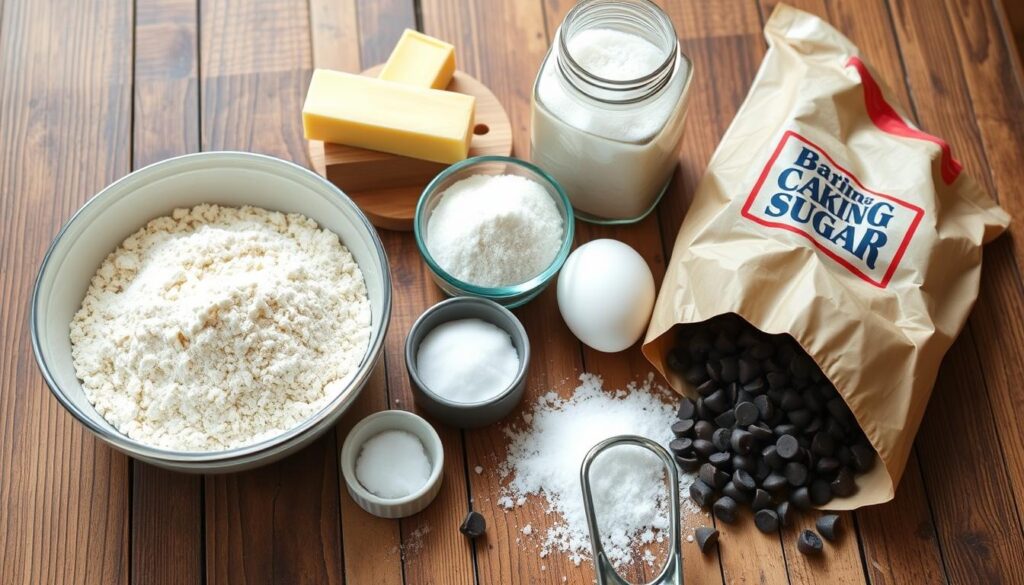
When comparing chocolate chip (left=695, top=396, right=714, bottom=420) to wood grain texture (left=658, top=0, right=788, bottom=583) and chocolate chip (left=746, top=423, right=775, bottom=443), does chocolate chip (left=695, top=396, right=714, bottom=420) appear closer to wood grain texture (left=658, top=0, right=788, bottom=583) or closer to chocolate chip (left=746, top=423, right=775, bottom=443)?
chocolate chip (left=746, top=423, right=775, bottom=443)

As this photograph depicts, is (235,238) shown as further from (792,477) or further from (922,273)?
(922,273)

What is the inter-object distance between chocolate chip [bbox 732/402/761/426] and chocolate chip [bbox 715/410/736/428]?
0.01 meters

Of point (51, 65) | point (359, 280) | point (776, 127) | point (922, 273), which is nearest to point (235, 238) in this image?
point (359, 280)

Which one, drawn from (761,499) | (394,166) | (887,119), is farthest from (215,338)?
(887,119)

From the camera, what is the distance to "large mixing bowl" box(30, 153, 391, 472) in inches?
47.2

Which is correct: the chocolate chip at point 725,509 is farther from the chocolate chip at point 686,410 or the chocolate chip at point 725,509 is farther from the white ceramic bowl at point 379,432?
the white ceramic bowl at point 379,432

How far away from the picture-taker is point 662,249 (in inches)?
61.5

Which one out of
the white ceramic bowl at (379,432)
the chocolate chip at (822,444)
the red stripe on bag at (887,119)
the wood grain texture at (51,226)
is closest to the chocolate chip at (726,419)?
the chocolate chip at (822,444)

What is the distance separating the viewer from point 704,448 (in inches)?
53.5

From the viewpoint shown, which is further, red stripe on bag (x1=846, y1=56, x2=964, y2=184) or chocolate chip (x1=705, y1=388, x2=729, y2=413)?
red stripe on bag (x1=846, y1=56, x2=964, y2=184)

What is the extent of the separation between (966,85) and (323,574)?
4.30 feet

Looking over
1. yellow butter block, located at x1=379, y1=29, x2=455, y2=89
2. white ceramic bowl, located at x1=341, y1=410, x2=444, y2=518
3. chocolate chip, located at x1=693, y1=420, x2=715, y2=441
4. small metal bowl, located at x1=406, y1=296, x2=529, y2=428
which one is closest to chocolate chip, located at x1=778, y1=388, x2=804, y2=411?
chocolate chip, located at x1=693, y1=420, x2=715, y2=441

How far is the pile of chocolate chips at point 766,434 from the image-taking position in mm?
1348

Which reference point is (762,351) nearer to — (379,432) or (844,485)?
(844,485)
